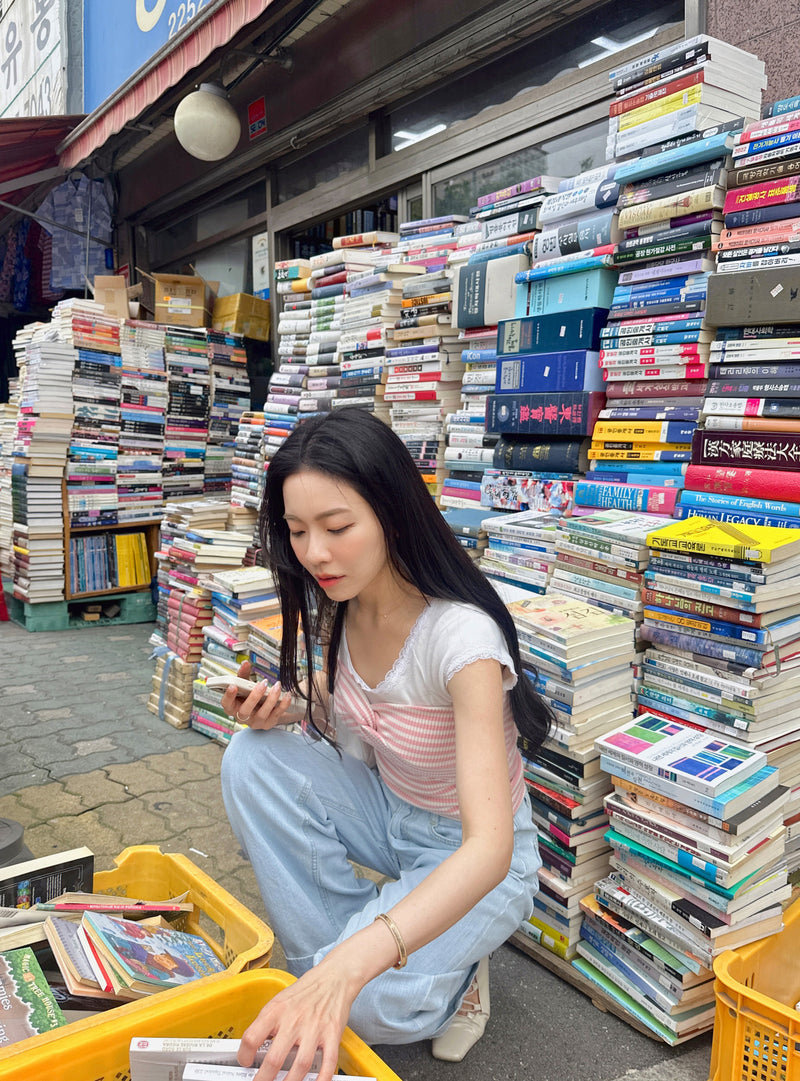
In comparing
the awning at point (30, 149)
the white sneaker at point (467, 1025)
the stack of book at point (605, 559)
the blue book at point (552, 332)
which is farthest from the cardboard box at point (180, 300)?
the white sneaker at point (467, 1025)

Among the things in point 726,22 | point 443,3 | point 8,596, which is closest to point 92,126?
point 443,3

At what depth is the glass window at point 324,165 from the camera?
5.42 m

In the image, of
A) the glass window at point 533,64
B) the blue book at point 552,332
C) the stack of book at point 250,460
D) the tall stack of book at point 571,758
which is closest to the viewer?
the tall stack of book at point 571,758

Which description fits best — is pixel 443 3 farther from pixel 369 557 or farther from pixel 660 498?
pixel 369 557

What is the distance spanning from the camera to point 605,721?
2.08 meters

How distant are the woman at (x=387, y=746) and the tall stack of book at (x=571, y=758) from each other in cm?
21

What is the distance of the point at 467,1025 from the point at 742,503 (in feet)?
5.04

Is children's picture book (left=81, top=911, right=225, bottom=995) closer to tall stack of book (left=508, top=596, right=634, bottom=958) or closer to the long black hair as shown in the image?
the long black hair

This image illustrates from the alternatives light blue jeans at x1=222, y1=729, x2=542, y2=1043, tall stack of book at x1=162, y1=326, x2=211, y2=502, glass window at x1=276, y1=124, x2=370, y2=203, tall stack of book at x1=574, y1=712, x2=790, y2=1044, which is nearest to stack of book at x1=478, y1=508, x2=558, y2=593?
tall stack of book at x1=574, y1=712, x2=790, y2=1044

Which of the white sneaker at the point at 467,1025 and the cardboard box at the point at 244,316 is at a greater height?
the cardboard box at the point at 244,316

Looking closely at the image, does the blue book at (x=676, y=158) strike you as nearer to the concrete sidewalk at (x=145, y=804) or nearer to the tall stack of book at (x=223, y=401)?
the concrete sidewalk at (x=145, y=804)

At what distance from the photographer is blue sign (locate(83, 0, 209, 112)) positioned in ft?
20.1

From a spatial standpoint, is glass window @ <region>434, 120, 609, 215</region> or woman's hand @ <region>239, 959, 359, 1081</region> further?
glass window @ <region>434, 120, 609, 215</region>

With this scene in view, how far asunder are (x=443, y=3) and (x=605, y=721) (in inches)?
163
